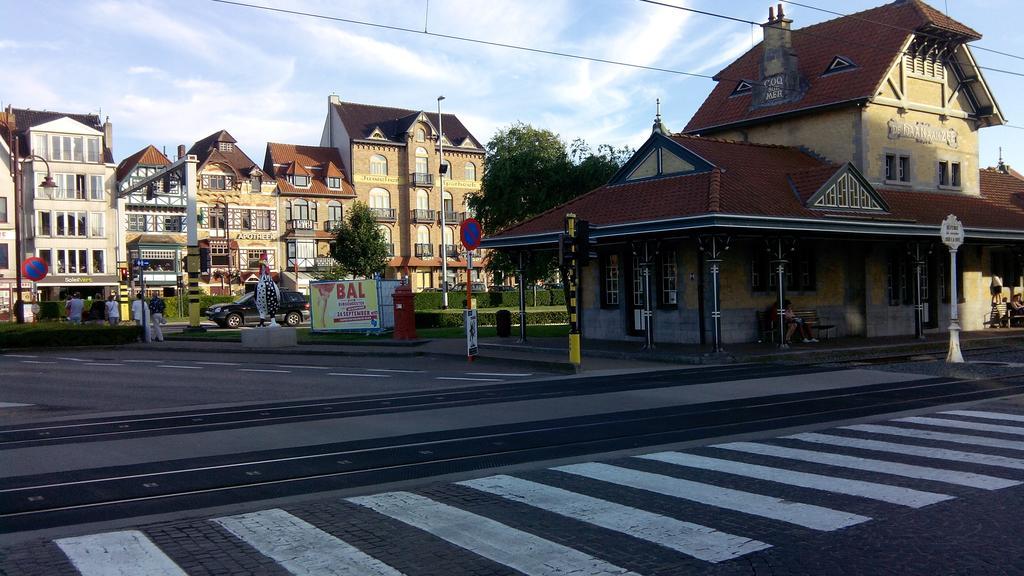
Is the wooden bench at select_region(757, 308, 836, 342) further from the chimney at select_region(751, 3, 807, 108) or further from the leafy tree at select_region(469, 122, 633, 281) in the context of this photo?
the leafy tree at select_region(469, 122, 633, 281)

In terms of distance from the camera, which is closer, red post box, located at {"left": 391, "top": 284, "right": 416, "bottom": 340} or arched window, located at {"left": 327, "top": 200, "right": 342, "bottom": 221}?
red post box, located at {"left": 391, "top": 284, "right": 416, "bottom": 340}

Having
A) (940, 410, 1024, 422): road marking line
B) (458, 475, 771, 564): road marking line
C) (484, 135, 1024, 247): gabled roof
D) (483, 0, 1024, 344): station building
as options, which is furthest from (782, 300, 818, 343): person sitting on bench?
(458, 475, 771, 564): road marking line

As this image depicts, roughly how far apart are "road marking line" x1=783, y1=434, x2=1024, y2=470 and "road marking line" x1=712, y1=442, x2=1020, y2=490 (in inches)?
23.5

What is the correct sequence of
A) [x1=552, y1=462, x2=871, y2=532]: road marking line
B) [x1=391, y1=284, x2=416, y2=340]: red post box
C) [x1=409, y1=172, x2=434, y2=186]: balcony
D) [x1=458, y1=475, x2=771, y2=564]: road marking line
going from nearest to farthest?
[x1=458, y1=475, x2=771, y2=564]: road marking line < [x1=552, y1=462, x2=871, y2=532]: road marking line < [x1=391, y1=284, x2=416, y2=340]: red post box < [x1=409, y1=172, x2=434, y2=186]: balcony

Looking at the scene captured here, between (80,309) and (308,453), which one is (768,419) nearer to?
(308,453)

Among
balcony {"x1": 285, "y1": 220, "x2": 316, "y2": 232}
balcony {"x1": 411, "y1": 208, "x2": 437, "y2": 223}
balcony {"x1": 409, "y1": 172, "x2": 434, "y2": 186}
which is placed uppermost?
balcony {"x1": 409, "y1": 172, "x2": 434, "y2": 186}

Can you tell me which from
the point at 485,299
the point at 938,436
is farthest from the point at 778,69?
the point at 485,299

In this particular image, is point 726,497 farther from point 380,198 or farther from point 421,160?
point 421,160

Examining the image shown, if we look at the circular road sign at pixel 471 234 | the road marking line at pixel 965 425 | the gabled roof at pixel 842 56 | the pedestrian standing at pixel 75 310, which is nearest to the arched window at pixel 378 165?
the pedestrian standing at pixel 75 310

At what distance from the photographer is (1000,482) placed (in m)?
7.74

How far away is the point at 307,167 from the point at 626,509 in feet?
228

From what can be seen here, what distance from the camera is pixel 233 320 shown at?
Result: 4078 centimetres

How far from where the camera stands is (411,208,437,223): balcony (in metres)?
75.6

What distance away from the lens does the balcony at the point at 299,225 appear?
234ft
